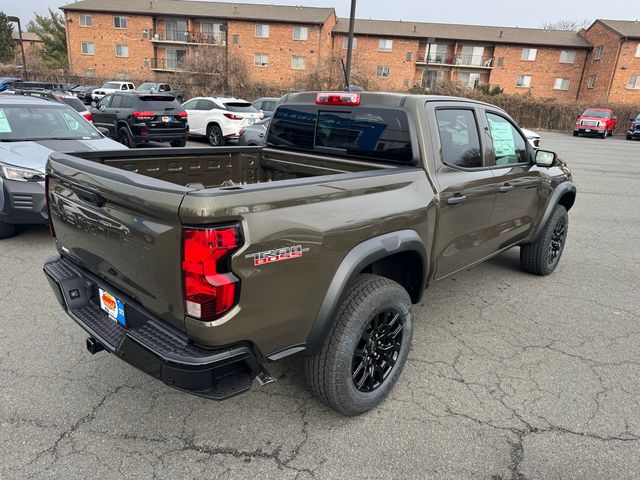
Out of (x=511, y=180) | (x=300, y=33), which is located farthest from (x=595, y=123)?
(x=300, y=33)

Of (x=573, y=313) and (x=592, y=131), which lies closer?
(x=573, y=313)

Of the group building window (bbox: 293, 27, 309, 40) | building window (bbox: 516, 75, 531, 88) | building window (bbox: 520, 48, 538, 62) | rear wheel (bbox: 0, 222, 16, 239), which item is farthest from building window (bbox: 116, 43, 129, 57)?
rear wheel (bbox: 0, 222, 16, 239)

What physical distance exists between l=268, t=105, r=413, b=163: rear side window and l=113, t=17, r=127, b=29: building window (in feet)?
171

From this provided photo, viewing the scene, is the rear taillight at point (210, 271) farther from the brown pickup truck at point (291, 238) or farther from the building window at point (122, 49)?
the building window at point (122, 49)

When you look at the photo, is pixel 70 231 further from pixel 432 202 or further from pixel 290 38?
pixel 290 38

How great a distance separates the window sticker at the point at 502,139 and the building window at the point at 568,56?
52243 mm

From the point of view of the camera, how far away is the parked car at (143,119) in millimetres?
12383

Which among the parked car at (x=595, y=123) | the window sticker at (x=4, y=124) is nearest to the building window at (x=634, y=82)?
the parked car at (x=595, y=123)

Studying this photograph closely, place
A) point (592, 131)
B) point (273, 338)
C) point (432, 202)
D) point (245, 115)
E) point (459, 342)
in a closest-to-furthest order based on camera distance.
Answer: point (273, 338) < point (432, 202) < point (459, 342) < point (245, 115) < point (592, 131)

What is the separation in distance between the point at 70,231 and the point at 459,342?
292cm

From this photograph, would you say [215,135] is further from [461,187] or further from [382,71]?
[382,71]

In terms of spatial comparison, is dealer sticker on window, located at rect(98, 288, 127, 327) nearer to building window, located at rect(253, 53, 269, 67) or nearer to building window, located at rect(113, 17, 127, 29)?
building window, located at rect(253, 53, 269, 67)

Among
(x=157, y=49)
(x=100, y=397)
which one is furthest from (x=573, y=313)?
(x=157, y=49)

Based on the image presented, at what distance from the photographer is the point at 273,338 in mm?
2139
